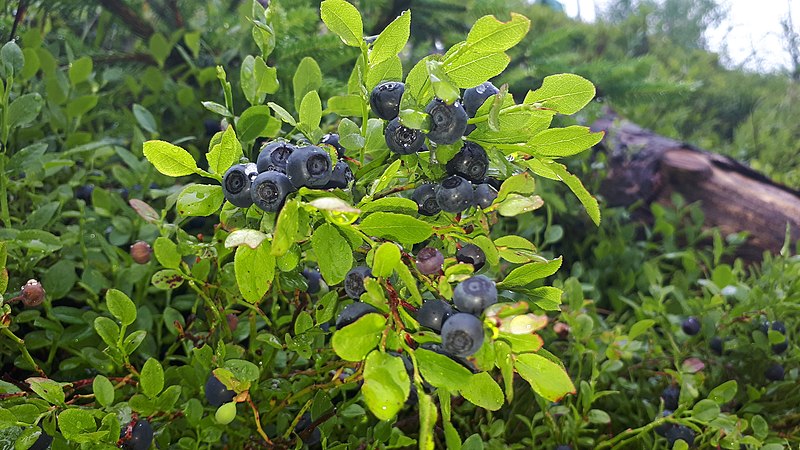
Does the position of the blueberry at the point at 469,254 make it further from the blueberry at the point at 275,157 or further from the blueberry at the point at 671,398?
the blueberry at the point at 671,398

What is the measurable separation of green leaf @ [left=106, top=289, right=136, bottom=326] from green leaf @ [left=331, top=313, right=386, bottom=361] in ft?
0.97

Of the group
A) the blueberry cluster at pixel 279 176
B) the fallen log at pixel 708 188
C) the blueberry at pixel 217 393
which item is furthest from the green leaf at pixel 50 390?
the fallen log at pixel 708 188

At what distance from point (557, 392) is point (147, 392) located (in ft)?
1.28

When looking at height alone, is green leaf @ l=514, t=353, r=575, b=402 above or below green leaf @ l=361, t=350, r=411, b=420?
below

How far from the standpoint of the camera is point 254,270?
1.51 feet

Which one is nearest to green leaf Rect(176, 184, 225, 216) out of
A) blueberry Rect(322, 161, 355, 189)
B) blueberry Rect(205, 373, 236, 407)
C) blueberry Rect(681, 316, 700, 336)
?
blueberry Rect(322, 161, 355, 189)

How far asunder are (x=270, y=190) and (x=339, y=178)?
7cm

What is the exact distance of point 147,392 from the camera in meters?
0.58

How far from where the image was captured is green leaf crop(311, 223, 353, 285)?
0.45m

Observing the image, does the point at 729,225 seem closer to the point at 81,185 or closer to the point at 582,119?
the point at 582,119

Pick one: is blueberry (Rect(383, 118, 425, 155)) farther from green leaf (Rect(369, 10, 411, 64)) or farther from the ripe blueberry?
the ripe blueberry

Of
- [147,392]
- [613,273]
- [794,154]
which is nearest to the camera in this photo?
[147,392]

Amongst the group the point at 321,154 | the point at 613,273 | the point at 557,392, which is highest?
the point at 321,154

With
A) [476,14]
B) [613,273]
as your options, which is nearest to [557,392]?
[613,273]
